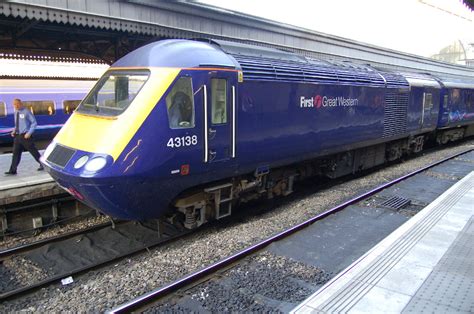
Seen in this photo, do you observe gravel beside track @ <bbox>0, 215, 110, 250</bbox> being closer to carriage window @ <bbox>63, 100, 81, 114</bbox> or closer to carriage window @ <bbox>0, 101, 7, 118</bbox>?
carriage window @ <bbox>0, 101, 7, 118</bbox>

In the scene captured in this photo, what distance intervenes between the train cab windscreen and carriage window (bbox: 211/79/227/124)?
3.49ft

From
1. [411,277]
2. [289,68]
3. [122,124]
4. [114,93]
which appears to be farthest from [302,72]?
[411,277]

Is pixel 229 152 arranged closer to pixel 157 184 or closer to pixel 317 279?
pixel 157 184

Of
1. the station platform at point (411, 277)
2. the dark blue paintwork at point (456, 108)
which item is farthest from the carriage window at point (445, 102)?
the station platform at point (411, 277)

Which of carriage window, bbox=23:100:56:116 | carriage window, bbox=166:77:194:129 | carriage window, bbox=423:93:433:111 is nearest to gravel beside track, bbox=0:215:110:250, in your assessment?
carriage window, bbox=166:77:194:129

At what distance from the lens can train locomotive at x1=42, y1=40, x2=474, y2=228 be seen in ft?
17.5

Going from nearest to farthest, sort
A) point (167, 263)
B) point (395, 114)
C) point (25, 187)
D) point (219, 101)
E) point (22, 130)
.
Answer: point (167, 263)
point (219, 101)
point (25, 187)
point (22, 130)
point (395, 114)

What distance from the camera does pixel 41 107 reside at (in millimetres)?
16250

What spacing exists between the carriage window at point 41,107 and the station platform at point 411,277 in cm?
1494

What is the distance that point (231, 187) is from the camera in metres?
6.96

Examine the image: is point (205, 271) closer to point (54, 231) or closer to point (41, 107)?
point (54, 231)

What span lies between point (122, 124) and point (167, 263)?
2.00 metres

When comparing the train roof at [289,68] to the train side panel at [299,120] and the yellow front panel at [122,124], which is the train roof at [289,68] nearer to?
the train side panel at [299,120]

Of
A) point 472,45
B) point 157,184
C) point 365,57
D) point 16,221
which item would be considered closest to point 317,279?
point 157,184
